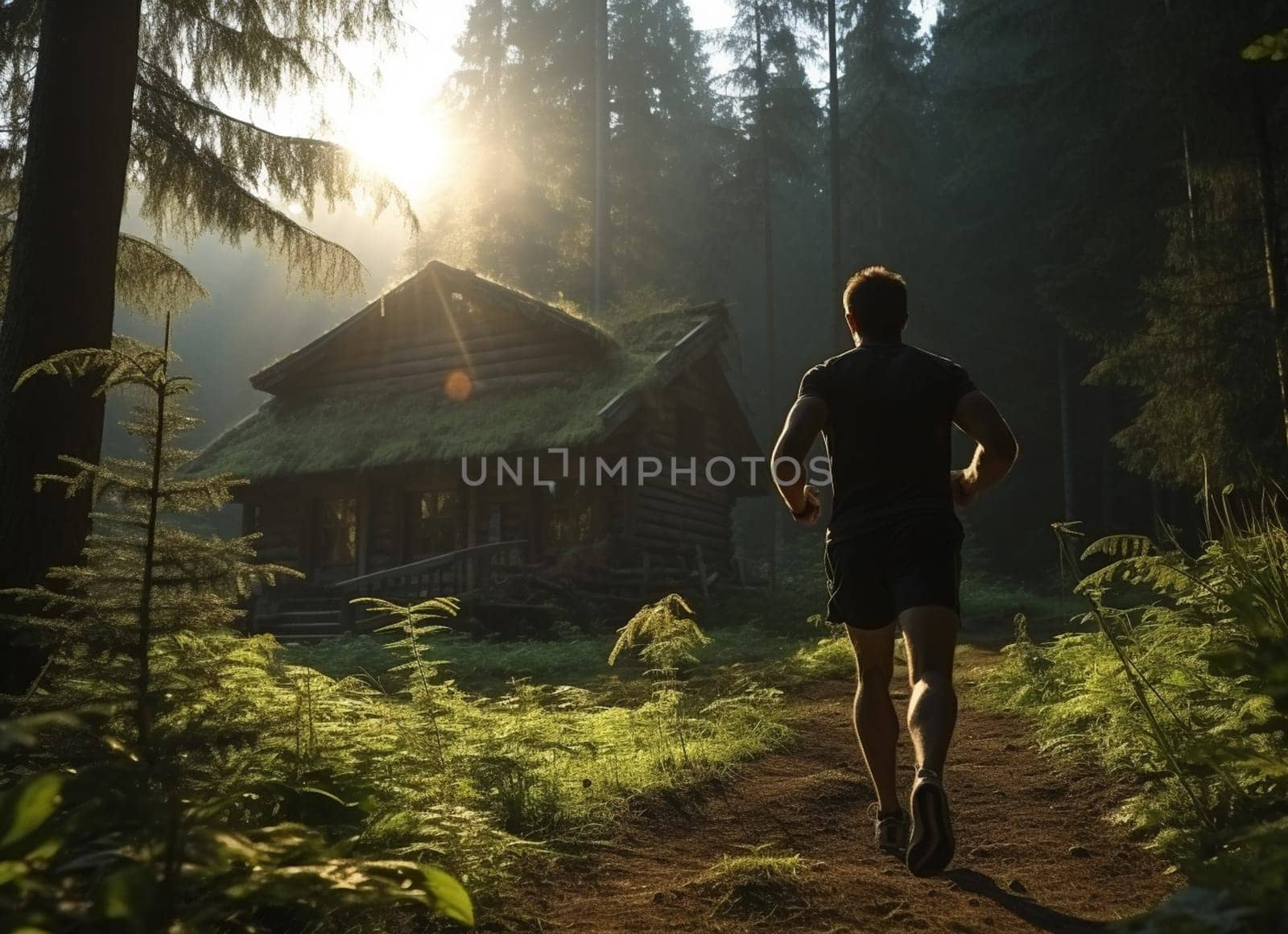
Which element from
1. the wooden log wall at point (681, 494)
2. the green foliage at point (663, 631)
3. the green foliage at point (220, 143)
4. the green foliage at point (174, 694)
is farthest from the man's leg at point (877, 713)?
the wooden log wall at point (681, 494)

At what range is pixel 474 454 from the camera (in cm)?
1861

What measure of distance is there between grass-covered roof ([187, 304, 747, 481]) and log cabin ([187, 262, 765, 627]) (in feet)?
0.16

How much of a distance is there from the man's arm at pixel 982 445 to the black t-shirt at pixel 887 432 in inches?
2.3

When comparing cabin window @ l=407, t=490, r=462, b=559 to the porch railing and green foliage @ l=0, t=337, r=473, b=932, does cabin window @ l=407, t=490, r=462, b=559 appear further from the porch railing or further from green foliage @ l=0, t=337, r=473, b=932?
green foliage @ l=0, t=337, r=473, b=932

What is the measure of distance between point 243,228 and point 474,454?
10.8 meters

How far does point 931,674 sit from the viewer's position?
11.0ft

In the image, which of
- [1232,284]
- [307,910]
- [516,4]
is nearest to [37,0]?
[307,910]

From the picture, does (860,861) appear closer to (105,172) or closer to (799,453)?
(799,453)

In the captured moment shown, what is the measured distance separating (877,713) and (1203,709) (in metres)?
1.84

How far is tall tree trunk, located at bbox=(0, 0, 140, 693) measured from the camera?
209 inches

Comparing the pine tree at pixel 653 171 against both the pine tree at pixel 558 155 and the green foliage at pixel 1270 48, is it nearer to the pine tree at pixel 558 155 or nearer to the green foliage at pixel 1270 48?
the pine tree at pixel 558 155

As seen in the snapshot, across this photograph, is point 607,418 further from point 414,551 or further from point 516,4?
point 516,4

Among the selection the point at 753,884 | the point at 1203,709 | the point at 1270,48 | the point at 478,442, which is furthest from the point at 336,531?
the point at 1270,48

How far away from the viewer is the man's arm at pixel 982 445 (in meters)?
3.63
